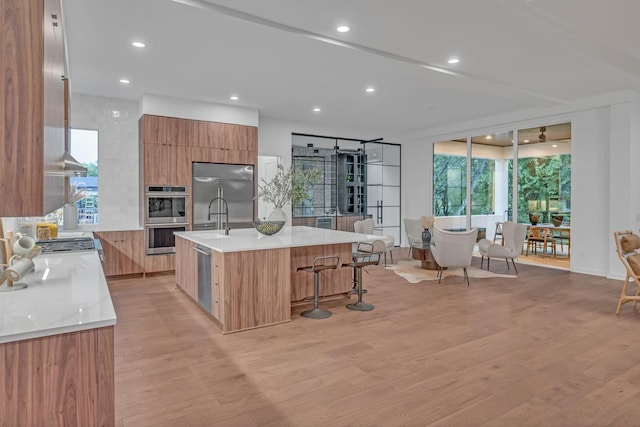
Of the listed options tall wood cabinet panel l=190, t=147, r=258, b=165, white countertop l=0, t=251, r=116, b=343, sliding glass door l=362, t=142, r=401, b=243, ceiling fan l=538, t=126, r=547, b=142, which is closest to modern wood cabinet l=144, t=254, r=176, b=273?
tall wood cabinet panel l=190, t=147, r=258, b=165

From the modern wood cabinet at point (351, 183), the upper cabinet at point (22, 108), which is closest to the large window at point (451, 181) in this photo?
the modern wood cabinet at point (351, 183)

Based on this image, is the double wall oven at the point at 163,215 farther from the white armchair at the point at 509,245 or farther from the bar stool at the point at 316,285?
the white armchair at the point at 509,245

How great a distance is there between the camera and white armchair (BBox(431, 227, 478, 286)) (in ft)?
18.7

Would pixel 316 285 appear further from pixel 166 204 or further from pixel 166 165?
pixel 166 165

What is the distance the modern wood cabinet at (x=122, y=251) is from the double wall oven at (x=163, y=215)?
15cm

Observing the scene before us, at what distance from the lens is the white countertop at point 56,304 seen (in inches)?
56.0

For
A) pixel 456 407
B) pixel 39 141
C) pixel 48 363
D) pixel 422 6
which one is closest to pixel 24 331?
pixel 48 363

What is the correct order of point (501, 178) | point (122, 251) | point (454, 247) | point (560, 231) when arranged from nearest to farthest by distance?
1. point (454, 247)
2. point (122, 251)
3. point (560, 231)
4. point (501, 178)

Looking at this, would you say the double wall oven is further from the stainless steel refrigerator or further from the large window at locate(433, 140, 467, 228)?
the large window at locate(433, 140, 467, 228)

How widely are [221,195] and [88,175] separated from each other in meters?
2.17

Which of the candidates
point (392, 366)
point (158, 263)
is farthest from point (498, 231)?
point (158, 263)

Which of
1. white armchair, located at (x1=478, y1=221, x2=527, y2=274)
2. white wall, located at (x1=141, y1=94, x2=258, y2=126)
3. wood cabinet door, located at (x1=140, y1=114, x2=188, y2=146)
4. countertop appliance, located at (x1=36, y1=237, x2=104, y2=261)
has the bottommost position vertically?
white armchair, located at (x1=478, y1=221, x2=527, y2=274)

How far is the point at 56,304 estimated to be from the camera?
66.9 inches

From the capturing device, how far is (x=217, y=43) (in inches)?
164
